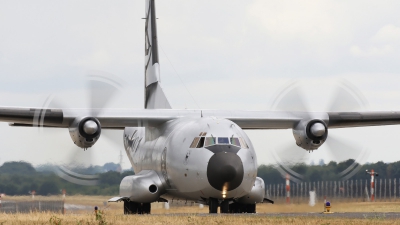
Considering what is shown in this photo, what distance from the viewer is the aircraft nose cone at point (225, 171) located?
2244cm

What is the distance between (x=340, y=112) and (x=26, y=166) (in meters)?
12.9

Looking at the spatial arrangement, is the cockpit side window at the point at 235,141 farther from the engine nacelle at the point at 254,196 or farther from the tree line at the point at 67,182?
the tree line at the point at 67,182

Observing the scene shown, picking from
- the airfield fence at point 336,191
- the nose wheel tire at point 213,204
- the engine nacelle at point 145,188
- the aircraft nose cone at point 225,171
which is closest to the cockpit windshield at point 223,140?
the aircraft nose cone at point 225,171

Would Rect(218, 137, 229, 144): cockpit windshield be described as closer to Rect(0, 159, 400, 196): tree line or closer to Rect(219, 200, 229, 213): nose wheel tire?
Rect(219, 200, 229, 213): nose wheel tire

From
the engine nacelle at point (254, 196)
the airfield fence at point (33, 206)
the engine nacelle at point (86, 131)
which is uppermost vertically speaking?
the engine nacelle at point (86, 131)

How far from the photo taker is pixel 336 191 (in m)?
31.5

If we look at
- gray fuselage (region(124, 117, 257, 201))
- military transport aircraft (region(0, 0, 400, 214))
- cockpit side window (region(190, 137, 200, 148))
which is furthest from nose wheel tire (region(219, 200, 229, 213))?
cockpit side window (region(190, 137, 200, 148))

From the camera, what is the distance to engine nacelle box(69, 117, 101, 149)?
2558 cm

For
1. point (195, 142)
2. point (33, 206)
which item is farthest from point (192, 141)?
point (33, 206)

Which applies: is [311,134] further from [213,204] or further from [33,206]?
[33,206]

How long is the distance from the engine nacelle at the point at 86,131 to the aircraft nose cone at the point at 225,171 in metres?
4.54

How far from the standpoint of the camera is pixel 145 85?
116ft

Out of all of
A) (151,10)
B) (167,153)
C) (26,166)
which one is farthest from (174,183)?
(151,10)

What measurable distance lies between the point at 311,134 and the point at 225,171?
18.8ft
